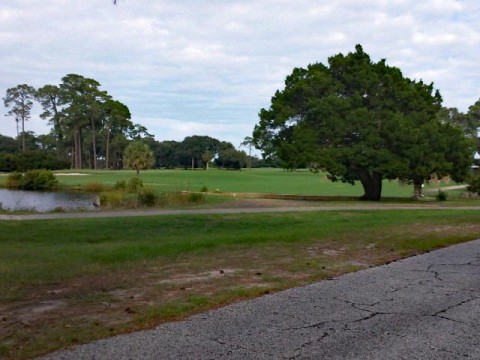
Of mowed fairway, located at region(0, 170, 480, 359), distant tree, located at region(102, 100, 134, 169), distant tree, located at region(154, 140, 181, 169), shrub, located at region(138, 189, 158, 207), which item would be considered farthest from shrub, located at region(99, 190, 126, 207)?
distant tree, located at region(154, 140, 181, 169)

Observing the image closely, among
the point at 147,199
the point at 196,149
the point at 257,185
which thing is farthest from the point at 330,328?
the point at 196,149

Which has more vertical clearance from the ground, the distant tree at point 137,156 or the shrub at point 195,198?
the distant tree at point 137,156

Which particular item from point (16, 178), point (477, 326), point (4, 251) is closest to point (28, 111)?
point (16, 178)

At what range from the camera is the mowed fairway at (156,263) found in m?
5.51

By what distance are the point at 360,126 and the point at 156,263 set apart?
2263 cm

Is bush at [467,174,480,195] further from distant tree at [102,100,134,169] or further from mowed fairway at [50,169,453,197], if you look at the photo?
distant tree at [102,100,134,169]

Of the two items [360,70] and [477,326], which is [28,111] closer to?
[360,70]

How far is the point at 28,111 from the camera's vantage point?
107m

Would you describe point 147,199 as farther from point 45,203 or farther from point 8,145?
point 8,145

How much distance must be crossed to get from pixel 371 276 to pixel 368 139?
72.6 feet

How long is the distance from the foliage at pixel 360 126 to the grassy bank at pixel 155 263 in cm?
1194

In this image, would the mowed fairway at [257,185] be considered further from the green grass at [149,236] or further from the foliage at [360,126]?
the green grass at [149,236]

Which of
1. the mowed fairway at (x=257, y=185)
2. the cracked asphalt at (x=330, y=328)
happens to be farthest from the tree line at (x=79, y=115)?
the cracked asphalt at (x=330, y=328)

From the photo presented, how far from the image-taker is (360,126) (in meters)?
29.6
